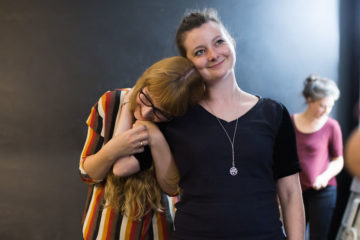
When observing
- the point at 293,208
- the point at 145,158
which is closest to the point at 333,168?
the point at 293,208

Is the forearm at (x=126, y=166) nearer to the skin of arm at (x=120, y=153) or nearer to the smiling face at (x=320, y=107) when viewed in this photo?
the skin of arm at (x=120, y=153)

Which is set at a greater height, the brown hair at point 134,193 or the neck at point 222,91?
the neck at point 222,91

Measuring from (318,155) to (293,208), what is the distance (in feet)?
5.34

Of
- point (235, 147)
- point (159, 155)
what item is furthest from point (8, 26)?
point (235, 147)

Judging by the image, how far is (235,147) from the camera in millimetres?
1133

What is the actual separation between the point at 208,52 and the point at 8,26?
182 centimetres

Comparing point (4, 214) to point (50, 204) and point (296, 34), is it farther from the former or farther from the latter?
point (296, 34)

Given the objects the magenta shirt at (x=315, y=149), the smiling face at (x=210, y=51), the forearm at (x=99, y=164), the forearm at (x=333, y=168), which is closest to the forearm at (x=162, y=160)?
the forearm at (x=99, y=164)

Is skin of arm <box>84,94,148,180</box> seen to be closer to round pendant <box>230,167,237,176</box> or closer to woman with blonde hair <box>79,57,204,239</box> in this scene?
woman with blonde hair <box>79,57,204,239</box>

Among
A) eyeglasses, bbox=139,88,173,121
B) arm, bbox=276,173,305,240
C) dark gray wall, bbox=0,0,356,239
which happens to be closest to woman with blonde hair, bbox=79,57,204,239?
eyeglasses, bbox=139,88,173,121

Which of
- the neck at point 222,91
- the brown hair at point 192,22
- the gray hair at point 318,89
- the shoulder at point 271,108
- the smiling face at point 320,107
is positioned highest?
the gray hair at point 318,89

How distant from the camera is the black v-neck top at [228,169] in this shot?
3.58ft

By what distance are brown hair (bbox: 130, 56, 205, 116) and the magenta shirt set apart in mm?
1694

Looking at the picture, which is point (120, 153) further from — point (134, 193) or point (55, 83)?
point (55, 83)
